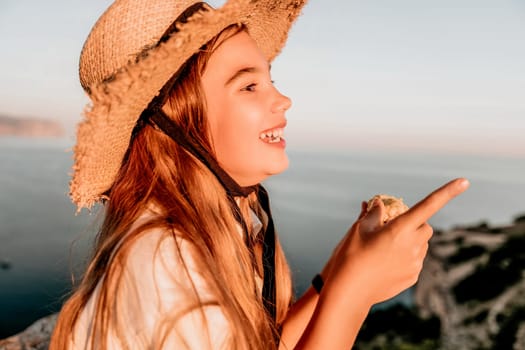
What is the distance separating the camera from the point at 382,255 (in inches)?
75.8

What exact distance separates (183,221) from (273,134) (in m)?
0.67

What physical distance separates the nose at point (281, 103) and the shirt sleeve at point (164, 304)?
88 cm

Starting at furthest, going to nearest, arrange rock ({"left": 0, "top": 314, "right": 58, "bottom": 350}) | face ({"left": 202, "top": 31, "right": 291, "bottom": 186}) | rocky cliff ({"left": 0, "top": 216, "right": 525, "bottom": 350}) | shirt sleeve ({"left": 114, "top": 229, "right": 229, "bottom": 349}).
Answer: rocky cliff ({"left": 0, "top": 216, "right": 525, "bottom": 350}) → rock ({"left": 0, "top": 314, "right": 58, "bottom": 350}) → face ({"left": 202, "top": 31, "right": 291, "bottom": 186}) → shirt sleeve ({"left": 114, "top": 229, "right": 229, "bottom": 349})

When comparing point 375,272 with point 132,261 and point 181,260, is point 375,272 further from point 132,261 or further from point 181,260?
point 132,261

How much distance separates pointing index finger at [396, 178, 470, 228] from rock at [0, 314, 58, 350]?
2.77 m

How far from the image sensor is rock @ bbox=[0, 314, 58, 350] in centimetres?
331

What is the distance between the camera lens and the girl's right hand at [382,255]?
1.87 meters

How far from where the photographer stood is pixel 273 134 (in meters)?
2.42

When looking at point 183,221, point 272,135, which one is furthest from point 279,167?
point 183,221

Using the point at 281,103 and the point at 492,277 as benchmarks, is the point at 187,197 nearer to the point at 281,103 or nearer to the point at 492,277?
the point at 281,103

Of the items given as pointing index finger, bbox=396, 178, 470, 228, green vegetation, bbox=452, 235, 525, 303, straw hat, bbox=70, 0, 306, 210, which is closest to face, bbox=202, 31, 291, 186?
straw hat, bbox=70, 0, 306, 210

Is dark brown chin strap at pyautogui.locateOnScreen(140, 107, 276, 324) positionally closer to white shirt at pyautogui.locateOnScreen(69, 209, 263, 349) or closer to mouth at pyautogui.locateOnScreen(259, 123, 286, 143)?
mouth at pyautogui.locateOnScreen(259, 123, 286, 143)

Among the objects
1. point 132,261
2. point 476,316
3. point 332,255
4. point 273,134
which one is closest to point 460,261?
point 476,316

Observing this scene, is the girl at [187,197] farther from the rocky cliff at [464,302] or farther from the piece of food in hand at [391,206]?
the rocky cliff at [464,302]
